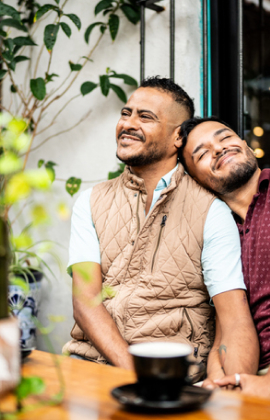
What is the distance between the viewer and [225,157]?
159cm

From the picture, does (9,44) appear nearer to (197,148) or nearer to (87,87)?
(87,87)

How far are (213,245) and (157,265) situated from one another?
0.21 metres

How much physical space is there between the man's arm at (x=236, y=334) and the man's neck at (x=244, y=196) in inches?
13.2

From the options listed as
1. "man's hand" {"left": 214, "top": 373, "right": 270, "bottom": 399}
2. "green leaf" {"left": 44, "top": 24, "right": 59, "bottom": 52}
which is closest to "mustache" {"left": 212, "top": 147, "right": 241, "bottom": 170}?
"man's hand" {"left": 214, "top": 373, "right": 270, "bottom": 399}

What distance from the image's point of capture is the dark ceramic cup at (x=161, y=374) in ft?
1.92

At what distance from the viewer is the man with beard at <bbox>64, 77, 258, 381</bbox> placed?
1.41m

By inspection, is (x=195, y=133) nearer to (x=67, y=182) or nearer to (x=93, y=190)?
(x=93, y=190)

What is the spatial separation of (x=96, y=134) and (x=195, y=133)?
3.13 ft

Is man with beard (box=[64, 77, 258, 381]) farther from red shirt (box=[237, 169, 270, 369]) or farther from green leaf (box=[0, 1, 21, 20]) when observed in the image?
green leaf (box=[0, 1, 21, 20])

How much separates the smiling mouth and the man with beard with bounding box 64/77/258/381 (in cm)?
12

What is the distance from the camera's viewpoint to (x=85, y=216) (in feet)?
5.45

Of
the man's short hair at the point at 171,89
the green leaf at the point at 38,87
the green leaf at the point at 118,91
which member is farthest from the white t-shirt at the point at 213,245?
the green leaf at the point at 38,87

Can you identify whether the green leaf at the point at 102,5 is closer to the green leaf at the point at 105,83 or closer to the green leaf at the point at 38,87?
the green leaf at the point at 105,83

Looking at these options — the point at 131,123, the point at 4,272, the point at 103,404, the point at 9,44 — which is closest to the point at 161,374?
the point at 103,404
